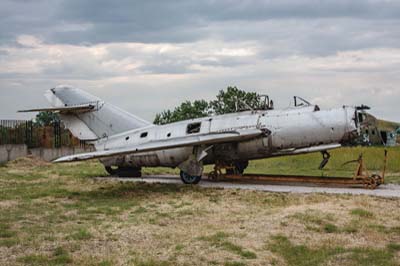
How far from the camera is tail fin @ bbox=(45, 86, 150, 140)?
19797 mm

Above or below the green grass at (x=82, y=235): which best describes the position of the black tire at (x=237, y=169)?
above

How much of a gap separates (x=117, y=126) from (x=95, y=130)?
33.8 inches

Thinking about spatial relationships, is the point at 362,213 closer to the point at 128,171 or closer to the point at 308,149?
the point at 308,149

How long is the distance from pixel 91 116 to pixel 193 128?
4.22 m

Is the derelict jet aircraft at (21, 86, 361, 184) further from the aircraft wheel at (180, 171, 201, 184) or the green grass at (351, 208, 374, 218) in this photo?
the green grass at (351, 208, 374, 218)

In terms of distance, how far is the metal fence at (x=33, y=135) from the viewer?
2977 cm

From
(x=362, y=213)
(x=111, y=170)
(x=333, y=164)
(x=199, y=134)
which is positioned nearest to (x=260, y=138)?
(x=199, y=134)

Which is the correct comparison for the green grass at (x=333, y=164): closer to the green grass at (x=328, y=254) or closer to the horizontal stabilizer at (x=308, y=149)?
the horizontal stabilizer at (x=308, y=149)

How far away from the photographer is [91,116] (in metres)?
20.0

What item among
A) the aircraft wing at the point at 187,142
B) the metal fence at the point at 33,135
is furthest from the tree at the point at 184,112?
the aircraft wing at the point at 187,142

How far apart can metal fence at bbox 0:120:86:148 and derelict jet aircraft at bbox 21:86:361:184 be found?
964cm

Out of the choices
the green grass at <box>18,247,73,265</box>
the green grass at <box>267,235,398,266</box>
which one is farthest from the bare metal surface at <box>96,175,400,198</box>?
the green grass at <box>18,247,73,265</box>

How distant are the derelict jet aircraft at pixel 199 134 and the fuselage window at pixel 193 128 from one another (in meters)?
0.03

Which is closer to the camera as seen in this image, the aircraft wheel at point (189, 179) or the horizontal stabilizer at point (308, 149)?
the horizontal stabilizer at point (308, 149)
